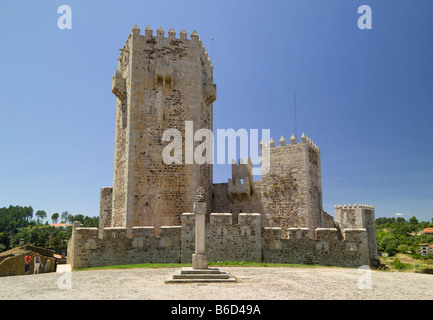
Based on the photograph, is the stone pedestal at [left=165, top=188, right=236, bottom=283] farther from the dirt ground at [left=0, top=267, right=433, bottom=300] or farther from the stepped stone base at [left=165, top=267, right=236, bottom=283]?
the dirt ground at [left=0, top=267, right=433, bottom=300]

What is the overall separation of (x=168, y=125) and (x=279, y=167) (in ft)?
25.7

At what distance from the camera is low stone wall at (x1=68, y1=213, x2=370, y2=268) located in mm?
15023

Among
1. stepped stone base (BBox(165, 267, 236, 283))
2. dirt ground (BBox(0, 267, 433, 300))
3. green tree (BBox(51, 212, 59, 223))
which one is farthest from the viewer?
green tree (BBox(51, 212, 59, 223))

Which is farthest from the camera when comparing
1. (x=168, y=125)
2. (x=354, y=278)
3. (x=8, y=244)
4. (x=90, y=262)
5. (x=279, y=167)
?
(x=8, y=244)

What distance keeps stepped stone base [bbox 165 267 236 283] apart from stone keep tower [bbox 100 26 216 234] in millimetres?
9305

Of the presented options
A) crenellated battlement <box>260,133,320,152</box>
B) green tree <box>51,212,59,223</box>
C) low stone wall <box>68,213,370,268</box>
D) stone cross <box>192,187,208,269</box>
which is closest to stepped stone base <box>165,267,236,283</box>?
stone cross <box>192,187,208,269</box>

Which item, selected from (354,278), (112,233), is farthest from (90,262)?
(354,278)

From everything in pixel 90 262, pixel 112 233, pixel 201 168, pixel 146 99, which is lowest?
pixel 90 262

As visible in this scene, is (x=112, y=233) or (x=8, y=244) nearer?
(x=112, y=233)

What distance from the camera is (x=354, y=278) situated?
427 inches

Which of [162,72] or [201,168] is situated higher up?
[162,72]

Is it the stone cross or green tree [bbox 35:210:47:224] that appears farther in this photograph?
green tree [bbox 35:210:47:224]
